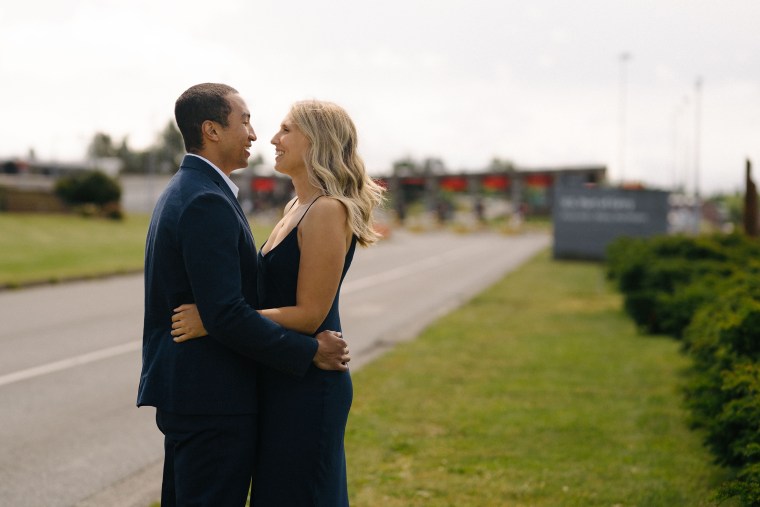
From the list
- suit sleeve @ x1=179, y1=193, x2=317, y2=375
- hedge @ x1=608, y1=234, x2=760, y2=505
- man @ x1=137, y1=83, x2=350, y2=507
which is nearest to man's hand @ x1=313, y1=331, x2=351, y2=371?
man @ x1=137, y1=83, x2=350, y2=507

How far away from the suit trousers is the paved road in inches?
92.4

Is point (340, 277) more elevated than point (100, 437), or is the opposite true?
point (340, 277)

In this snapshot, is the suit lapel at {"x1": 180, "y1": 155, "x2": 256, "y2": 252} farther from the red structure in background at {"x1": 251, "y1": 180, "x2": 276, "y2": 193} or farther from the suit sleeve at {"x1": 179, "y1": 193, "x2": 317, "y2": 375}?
the red structure in background at {"x1": 251, "y1": 180, "x2": 276, "y2": 193}

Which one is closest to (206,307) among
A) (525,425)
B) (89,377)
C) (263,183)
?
(525,425)

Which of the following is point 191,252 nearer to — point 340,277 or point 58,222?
point 340,277

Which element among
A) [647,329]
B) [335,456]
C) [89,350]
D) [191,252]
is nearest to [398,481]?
[335,456]

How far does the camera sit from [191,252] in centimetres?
279

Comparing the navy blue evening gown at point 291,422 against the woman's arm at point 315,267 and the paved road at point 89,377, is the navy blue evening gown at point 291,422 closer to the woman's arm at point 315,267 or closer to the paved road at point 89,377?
the woman's arm at point 315,267

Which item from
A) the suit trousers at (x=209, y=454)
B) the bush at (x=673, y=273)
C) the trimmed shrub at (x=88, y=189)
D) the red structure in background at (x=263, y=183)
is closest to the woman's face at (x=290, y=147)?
the suit trousers at (x=209, y=454)

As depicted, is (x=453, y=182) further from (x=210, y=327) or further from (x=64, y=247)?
(x=210, y=327)

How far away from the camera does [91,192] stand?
45812 mm

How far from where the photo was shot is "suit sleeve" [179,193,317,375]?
279 cm

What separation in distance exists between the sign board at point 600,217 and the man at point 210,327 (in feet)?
91.4

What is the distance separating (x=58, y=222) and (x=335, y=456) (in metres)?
40.3
